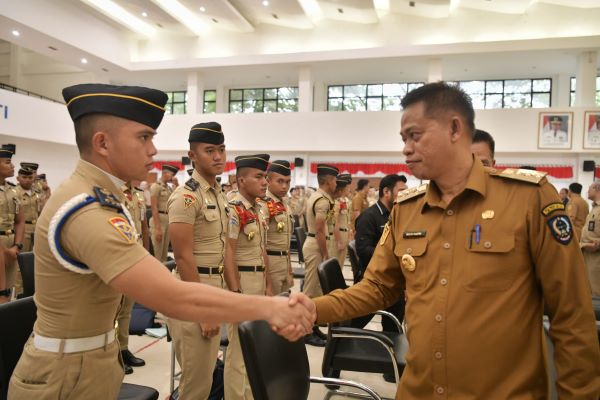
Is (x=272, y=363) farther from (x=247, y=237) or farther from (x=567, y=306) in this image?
(x=247, y=237)

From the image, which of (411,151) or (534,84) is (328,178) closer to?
(411,151)

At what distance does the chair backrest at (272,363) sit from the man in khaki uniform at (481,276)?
44cm

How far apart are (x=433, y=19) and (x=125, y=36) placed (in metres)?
10.6

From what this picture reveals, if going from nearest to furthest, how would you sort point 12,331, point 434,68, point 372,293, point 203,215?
1. point 372,293
2. point 12,331
3. point 203,215
4. point 434,68

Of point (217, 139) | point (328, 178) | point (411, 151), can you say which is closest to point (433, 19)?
point (328, 178)

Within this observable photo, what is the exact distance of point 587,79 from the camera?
11516mm

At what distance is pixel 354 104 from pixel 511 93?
5.33 m

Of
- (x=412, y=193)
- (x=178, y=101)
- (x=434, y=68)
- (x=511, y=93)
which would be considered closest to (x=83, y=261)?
(x=412, y=193)

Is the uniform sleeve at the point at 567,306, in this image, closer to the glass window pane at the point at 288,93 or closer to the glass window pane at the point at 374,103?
the glass window pane at the point at 374,103

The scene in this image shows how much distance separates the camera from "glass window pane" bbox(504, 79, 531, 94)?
13828mm

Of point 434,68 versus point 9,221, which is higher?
point 434,68

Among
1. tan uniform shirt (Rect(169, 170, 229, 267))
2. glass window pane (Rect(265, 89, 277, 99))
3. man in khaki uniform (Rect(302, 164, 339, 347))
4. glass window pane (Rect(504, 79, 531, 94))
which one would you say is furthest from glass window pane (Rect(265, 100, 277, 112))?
tan uniform shirt (Rect(169, 170, 229, 267))

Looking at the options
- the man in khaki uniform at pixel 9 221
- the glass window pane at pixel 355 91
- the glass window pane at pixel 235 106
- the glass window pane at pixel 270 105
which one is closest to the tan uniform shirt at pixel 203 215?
the man in khaki uniform at pixel 9 221

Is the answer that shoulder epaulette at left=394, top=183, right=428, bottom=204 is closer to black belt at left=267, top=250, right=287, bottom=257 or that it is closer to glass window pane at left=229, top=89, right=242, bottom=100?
→ black belt at left=267, top=250, right=287, bottom=257
